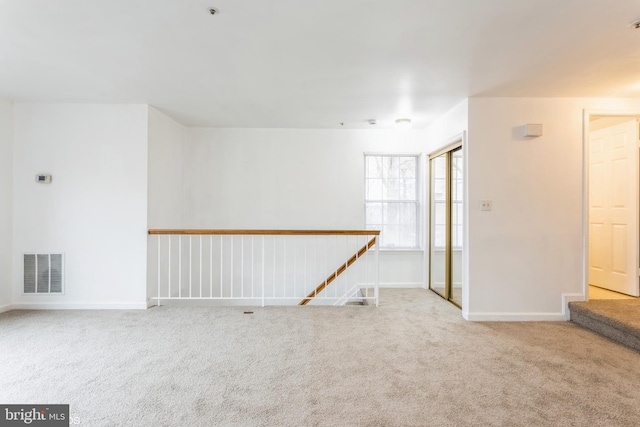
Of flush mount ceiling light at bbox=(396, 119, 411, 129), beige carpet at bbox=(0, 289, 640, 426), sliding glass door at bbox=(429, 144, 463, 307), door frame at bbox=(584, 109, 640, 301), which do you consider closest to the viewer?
beige carpet at bbox=(0, 289, 640, 426)

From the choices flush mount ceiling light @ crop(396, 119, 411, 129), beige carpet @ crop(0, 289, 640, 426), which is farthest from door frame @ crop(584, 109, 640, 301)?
flush mount ceiling light @ crop(396, 119, 411, 129)

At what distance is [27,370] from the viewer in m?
2.41

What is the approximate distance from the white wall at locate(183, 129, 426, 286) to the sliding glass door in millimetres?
509

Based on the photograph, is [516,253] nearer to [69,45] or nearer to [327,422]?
[327,422]

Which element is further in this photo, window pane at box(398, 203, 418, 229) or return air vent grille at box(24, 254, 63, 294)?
window pane at box(398, 203, 418, 229)

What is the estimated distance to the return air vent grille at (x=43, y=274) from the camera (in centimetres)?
390

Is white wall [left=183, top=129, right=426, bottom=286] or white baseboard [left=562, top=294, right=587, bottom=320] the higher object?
white wall [left=183, top=129, right=426, bottom=286]

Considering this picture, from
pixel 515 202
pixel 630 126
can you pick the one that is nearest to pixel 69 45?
pixel 515 202

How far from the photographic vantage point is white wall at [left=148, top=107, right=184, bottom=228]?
4.07m

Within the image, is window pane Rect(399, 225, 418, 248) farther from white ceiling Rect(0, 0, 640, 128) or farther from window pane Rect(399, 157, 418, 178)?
white ceiling Rect(0, 0, 640, 128)

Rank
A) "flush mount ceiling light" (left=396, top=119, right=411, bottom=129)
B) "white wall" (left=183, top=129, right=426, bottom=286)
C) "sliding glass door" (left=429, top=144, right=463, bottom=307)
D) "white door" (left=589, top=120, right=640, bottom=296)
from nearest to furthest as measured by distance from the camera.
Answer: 1. "white door" (left=589, top=120, right=640, bottom=296)
2. "sliding glass door" (left=429, top=144, right=463, bottom=307)
3. "flush mount ceiling light" (left=396, top=119, right=411, bottom=129)
4. "white wall" (left=183, top=129, right=426, bottom=286)

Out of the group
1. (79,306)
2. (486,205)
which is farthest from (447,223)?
(79,306)

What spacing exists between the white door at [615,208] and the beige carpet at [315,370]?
1458 millimetres

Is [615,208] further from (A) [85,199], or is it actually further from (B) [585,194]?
(A) [85,199]
